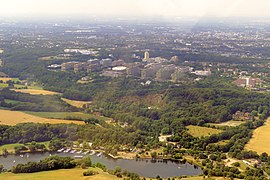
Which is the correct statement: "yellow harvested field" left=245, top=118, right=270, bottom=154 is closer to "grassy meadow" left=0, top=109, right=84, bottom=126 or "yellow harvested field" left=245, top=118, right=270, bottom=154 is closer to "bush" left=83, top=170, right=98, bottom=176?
"bush" left=83, top=170, right=98, bottom=176

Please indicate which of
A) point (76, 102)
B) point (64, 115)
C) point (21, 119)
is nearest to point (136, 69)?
point (76, 102)

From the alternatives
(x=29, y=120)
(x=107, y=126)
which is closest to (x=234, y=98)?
(x=107, y=126)

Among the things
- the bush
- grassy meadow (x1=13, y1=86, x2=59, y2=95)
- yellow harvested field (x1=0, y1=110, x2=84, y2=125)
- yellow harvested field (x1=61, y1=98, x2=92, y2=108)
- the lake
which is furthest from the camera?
grassy meadow (x1=13, y1=86, x2=59, y2=95)

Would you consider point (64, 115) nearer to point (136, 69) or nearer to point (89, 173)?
point (89, 173)

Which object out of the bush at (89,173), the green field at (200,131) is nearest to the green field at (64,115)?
the green field at (200,131)

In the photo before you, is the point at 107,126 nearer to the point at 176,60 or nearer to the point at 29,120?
the point at 29,120

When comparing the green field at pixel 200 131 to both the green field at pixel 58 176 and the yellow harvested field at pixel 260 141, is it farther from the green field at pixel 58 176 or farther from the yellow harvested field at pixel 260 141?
the green field at pixel 58 176

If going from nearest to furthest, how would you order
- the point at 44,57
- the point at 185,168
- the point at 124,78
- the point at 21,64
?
1. the point at 185,168
2. the point at 124,78
3. the point at 21,64
4. the point at 44,57

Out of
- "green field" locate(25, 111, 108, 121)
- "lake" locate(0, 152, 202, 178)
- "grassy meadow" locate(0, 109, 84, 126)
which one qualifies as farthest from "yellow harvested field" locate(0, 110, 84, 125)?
"lake" locate(0, 152, 202, 178)
